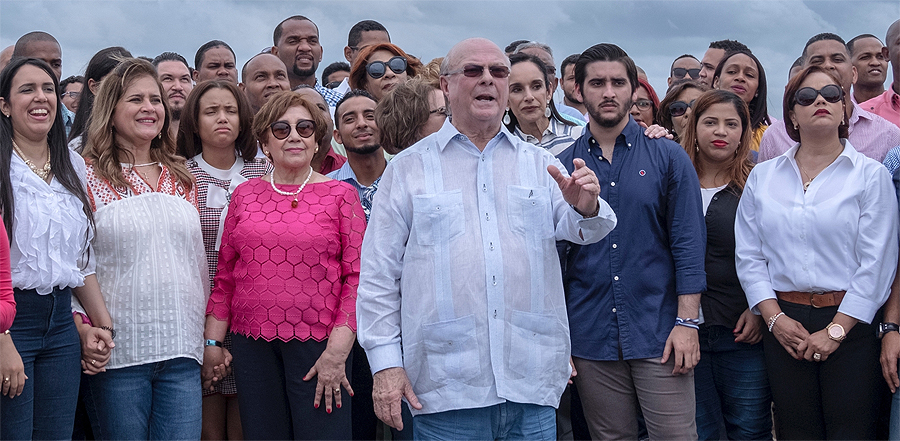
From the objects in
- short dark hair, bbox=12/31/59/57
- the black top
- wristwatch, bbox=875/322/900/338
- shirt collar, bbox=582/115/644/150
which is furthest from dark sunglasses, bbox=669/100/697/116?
short dark hair, bbox=12/31/59/57

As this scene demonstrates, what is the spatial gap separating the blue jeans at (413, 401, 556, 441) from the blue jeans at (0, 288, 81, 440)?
1.78m

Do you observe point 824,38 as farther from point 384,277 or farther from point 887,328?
point 384,277

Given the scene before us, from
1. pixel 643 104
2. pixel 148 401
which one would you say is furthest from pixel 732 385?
pixel 148 401

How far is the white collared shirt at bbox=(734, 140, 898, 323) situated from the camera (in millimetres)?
4117

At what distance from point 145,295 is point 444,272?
171cm

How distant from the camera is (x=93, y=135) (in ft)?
14.1

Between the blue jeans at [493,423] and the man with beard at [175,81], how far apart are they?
12.7ft

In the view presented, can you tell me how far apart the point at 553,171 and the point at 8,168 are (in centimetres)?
262

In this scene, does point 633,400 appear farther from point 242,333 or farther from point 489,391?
point 242,333

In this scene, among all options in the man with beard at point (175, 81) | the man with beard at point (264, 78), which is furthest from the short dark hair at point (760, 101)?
the man with beard at point (175, 81)

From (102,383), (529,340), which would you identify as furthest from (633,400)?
(102,383)

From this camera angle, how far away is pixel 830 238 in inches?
164

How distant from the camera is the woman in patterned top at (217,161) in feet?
14.9

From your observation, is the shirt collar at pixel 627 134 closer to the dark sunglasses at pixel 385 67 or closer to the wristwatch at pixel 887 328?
the wristwatch at pixel 887 328
